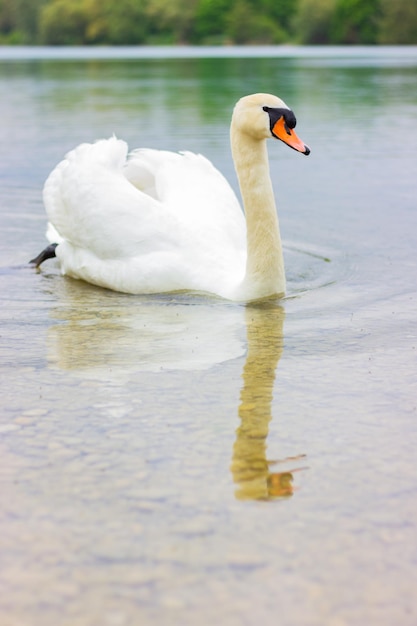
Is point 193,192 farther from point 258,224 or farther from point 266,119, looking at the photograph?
point 266,119

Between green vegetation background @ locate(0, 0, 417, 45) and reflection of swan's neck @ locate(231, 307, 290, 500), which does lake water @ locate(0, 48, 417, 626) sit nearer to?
reflection of swan's neck @ locate(231, 307, 290, 500)

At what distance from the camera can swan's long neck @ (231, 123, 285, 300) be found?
5988 mm

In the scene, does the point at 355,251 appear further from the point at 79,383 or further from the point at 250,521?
the point at 250,521

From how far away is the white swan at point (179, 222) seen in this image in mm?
6008

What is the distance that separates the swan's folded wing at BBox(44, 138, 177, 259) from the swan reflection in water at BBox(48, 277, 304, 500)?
12.1 inches

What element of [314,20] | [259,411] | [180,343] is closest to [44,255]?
[180,343]

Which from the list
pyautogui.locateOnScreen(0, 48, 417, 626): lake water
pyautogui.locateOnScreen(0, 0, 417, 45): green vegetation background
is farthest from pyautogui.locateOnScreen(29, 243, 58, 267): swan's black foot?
pyautogui.locateOnScreen(0, 0, 417, 45): green vegetation background

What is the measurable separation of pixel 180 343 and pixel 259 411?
3.45 feet

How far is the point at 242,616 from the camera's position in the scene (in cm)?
276

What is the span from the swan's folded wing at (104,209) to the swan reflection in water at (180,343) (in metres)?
0.31

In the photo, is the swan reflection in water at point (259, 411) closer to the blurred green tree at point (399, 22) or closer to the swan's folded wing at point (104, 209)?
the swan's folded wing at point (104, 209)

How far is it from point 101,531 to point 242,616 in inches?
23.4

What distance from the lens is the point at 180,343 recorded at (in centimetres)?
517

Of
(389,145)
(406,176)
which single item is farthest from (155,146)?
(406,176)
